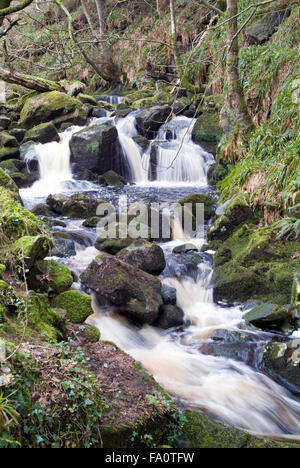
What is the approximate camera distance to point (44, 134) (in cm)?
1335

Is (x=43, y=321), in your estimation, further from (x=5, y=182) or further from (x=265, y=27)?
(x=265, y=27)

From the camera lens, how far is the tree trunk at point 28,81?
40.6ft

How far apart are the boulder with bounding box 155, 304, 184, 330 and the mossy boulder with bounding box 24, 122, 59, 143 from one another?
32.4 ft

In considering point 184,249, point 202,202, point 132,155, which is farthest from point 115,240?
point 132,155

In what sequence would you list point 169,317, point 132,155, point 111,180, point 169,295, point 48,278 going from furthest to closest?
point 132,155
point 111,180
point 169,295
point 169,317
point 48,278

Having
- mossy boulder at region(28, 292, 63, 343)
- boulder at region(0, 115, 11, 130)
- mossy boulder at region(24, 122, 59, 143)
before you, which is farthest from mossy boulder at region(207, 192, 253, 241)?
boulder at region(0, 115, 11, 130)

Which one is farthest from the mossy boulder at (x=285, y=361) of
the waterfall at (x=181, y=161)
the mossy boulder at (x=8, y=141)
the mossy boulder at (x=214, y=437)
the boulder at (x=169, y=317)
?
the mossy boulder at (x=8, y=141)

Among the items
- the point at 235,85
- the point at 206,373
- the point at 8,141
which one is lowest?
the point at 206,373

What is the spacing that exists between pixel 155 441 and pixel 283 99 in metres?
6.96

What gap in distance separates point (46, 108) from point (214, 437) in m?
14.4

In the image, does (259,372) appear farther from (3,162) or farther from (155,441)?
(3,162)

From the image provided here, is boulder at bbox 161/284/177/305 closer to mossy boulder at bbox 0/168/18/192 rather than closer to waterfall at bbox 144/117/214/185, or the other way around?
mossy boulder at bbox 0/168/18/192

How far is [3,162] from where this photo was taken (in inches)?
475
